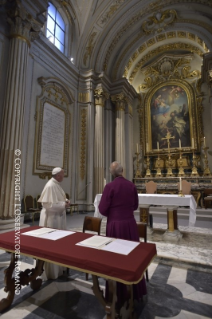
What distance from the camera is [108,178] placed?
9.49 meters

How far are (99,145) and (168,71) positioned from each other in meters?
6.17

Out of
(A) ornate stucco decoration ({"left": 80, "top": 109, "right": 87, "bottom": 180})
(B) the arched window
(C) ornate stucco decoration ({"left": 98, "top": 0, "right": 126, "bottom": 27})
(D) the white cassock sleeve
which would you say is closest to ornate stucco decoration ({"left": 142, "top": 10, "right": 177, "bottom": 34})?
(C) ornate stucco decoration ({"left": 98, "top": 0, "right": 126, "bottom": 27})

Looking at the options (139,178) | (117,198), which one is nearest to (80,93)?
(139,178)

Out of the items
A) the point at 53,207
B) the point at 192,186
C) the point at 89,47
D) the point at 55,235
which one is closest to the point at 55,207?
the point at 53,207

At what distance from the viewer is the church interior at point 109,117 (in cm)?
295

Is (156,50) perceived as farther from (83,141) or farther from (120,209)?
(120,209)

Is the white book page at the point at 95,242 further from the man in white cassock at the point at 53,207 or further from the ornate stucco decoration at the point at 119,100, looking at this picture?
the ornate stucco decoration at the point at 119,100

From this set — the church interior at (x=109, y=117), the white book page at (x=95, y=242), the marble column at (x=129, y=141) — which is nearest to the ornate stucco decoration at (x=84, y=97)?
the church interior at (x=109, y=117)

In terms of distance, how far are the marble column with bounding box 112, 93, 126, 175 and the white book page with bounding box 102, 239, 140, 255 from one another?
801cm

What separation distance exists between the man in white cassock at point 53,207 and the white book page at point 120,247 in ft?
3.37

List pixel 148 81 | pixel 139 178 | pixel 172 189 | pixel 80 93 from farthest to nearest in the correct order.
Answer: pixel 148 81 < pixel 139 178 < pixel 80 93 < pixel 172 189

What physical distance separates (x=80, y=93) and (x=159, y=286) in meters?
8.31

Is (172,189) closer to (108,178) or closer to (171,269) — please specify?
(108,178)

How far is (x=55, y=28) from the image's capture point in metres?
8.10
